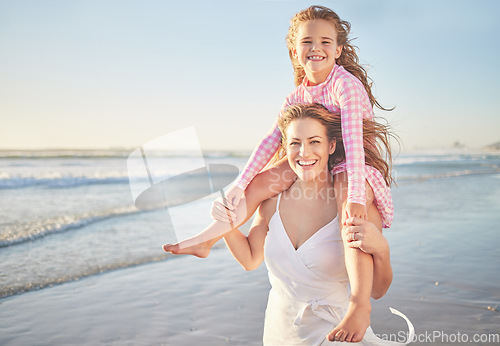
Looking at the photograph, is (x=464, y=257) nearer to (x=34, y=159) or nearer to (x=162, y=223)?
(x=162, y=223)

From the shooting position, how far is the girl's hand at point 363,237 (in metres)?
2.37

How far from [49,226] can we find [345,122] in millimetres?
7378

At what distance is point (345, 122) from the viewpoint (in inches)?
106

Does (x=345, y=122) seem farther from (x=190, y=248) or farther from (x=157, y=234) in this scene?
(x=157, y=234)

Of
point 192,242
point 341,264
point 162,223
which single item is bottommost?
point 162,223

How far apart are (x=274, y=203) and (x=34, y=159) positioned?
77.9 ft

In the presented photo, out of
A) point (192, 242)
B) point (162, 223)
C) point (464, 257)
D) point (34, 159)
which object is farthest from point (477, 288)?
point (34, 159)

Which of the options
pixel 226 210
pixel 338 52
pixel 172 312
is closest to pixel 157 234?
pixel 172 312

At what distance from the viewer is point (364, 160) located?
8.85ft

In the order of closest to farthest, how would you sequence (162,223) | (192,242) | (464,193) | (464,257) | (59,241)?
(192,242), (464,257), (59,241), (162,223), (464,193)

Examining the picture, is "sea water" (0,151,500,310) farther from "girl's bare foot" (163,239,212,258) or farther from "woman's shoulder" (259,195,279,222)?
"girl's bare foot" (163,239,212,258)

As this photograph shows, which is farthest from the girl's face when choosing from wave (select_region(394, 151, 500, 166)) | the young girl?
wave (select_region(394, 151, 500, 166))

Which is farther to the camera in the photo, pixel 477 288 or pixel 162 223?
pixel 162 223

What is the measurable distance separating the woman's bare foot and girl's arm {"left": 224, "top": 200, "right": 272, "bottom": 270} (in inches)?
31.4
